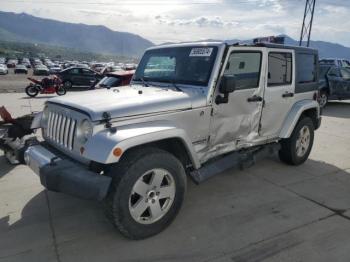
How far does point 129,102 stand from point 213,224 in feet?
5.30

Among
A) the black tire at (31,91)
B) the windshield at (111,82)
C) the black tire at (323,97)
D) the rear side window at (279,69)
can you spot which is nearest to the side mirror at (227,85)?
the rear side window at (279,69)

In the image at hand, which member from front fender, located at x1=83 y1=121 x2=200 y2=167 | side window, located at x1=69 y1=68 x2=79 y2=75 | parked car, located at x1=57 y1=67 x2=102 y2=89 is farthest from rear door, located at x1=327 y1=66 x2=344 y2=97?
side window, located at x1=69 y1=68 x2=79 y2=75

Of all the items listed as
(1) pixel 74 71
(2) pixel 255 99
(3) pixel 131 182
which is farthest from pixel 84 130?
(1) pixel 74 71

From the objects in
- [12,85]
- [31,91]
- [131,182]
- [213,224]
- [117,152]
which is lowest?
[12,85]

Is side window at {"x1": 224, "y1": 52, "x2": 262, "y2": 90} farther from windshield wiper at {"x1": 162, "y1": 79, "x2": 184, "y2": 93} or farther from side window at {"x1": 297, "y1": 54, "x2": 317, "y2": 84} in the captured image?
side window at {"x1": 297, "y1": 54, "x2": 317, "y2": 84}

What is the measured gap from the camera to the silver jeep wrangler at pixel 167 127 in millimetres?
2971

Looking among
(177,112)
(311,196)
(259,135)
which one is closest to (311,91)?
(259,135)

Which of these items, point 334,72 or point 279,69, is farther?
point 334,72

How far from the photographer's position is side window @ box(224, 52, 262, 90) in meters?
3.99

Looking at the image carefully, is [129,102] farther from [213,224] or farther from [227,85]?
[213,224]

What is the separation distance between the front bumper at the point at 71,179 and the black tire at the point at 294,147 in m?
3.44

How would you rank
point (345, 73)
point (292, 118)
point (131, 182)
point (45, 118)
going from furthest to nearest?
point (345, 73) < point (292, 118) < point (45, 118) < point (131, 182)

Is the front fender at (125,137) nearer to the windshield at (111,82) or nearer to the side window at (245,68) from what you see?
the side window at (245,68)

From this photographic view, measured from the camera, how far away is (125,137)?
290 centimetres
